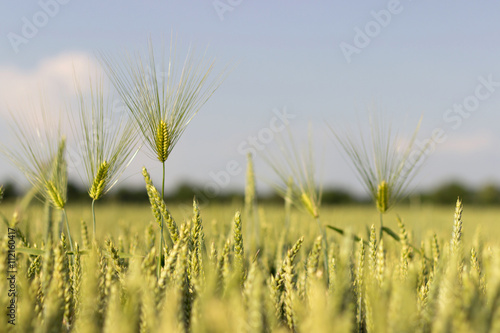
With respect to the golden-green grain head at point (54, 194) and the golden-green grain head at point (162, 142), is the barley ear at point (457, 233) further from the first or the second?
the golden-green grain head at point (54, 194)

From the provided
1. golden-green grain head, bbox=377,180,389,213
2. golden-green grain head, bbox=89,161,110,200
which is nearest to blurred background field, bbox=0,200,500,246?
golden-green grain head, bbox=377,180,389,213

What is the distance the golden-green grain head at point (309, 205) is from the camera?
1205 millimetres

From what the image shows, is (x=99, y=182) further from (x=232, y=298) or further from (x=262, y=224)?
(x=262, y=224)

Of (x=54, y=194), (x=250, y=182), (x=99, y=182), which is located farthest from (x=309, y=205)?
(x=54, y=194)

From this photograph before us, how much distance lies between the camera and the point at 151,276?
2.35ft

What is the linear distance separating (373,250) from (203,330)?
0.48 metres

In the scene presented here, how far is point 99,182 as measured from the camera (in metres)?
1.02

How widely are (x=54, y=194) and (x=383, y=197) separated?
88 cm

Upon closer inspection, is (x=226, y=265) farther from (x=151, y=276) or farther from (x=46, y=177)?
(x=46, y=177)

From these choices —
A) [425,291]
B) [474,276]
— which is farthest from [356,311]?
Result: [474,276]

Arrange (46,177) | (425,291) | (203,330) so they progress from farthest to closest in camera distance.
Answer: (46,177)
(425,291)
(203,330)

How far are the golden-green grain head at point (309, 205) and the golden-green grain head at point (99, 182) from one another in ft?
1.80

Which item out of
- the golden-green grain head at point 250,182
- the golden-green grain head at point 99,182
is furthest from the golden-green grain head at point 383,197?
Result: the golden-green grain head at point 99,182

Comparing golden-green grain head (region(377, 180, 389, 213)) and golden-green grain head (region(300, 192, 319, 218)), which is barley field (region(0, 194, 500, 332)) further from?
golden-green grain head (region(300, 192, 319, 218))
